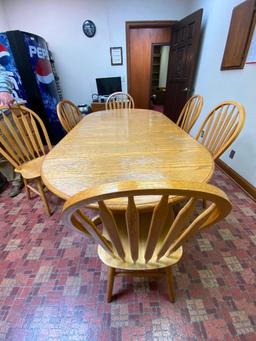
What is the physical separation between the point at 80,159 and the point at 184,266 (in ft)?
3.20

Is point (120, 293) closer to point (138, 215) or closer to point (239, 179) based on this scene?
point (138, 215)

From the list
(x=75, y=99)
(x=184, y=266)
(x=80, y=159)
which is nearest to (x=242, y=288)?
(x=184, y=266)

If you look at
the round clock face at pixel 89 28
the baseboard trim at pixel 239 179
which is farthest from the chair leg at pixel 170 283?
the round clock face at pixel 89 28

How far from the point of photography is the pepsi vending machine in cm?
236

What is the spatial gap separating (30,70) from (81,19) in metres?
1.39

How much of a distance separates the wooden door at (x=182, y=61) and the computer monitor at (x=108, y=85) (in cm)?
104

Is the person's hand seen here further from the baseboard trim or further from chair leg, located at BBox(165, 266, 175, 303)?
the baseboard trim

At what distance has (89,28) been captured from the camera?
3.00m

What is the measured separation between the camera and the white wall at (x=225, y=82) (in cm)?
168

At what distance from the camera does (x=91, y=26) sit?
2.99 m

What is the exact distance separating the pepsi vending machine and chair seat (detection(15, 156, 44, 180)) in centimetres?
153

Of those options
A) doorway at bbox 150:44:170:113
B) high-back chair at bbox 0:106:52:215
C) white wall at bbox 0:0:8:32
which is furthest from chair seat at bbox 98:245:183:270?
doorway at bbox 150:44:170:113

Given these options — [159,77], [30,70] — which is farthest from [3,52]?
[159,77]

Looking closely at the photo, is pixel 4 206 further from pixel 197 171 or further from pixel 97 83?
pixel 97 83
